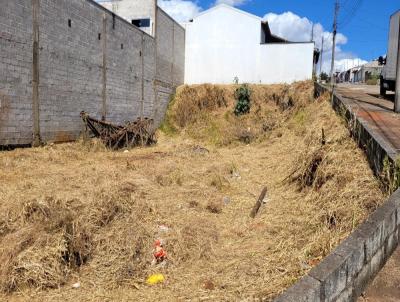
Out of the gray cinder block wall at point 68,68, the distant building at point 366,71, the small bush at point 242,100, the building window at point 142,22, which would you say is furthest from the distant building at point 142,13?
the distant building at point 366,71

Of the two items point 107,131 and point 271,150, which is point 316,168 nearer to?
point 271,150

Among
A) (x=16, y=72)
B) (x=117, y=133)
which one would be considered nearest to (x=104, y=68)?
(x=117, y=133)

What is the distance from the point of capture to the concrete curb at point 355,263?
7.72 feet

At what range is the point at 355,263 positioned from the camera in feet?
9.24

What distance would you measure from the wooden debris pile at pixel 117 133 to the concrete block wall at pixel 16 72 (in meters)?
2.62

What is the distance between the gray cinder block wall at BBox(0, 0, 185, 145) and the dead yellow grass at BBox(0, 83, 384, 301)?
5.28ft

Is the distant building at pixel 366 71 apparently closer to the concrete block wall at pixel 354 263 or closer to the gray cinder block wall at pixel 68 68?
the gray cinder block wall at pixel 68 68

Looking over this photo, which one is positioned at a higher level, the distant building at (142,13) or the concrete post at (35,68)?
the distant building at (142,13)

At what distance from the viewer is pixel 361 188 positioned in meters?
4.99

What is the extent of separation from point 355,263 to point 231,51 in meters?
20.6

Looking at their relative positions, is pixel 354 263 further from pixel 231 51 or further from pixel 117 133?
pixel 231 51

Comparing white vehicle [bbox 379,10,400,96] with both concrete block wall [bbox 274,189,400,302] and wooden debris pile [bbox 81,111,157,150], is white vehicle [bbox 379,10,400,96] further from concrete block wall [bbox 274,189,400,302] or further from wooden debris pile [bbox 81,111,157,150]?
concrete block wall [bbox 274,189,400,302]

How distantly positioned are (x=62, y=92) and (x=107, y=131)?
2.41 metres

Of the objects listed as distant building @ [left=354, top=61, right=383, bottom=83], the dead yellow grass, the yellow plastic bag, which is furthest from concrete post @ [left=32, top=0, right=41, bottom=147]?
distant building @ [left=354, top=61, right=383, bottom=83]
